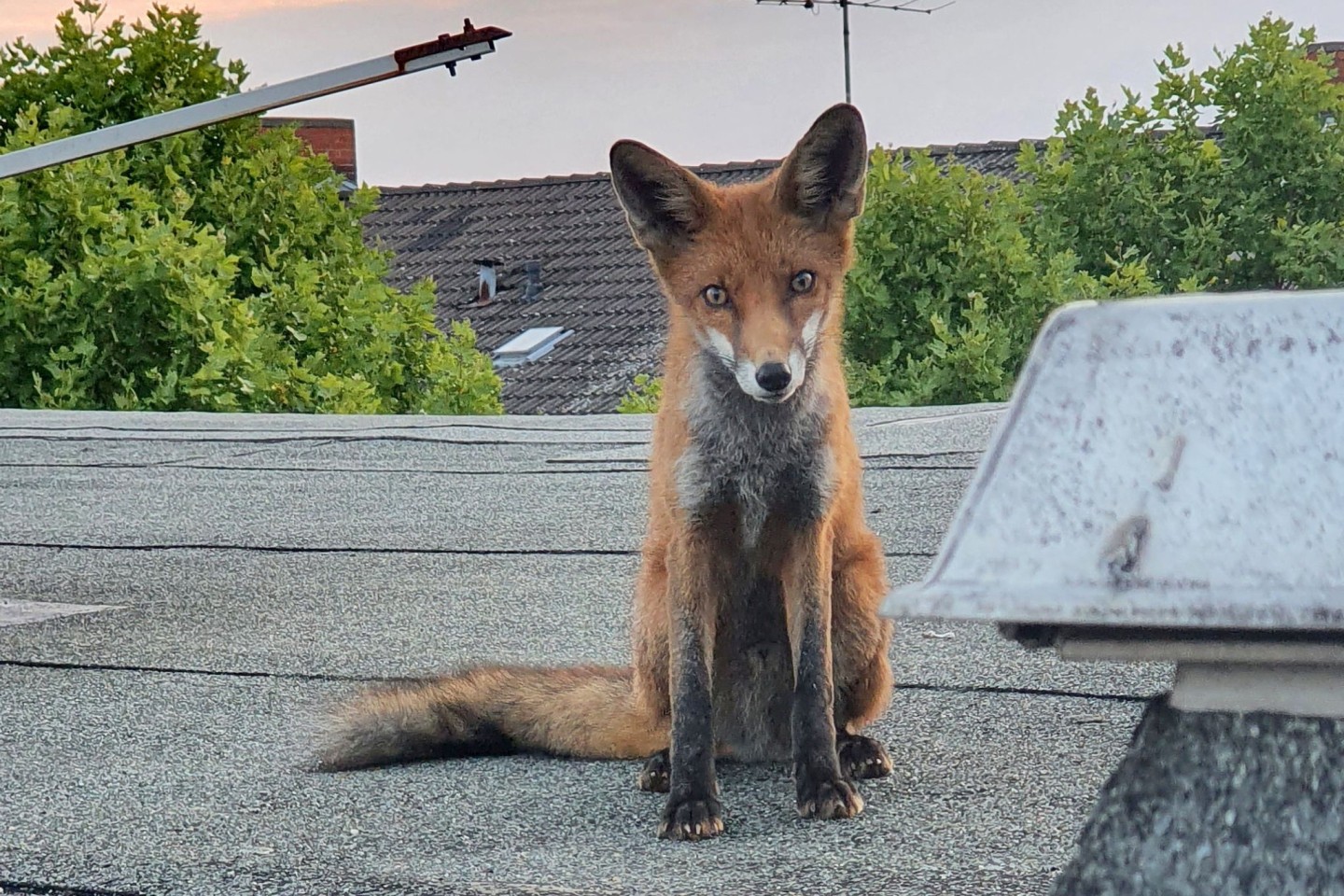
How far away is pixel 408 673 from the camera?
12.2 ft

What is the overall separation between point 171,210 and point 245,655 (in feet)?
28.1

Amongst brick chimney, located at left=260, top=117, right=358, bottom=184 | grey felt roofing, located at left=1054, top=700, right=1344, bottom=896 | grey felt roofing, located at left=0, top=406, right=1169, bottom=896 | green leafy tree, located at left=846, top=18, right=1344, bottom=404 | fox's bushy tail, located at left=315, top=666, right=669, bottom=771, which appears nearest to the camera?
grey felt roofing, located at left=1054, top=700, right=1344, bottom=896

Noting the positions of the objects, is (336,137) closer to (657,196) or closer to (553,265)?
(553,265)

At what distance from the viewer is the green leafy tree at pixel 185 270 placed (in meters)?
10.6

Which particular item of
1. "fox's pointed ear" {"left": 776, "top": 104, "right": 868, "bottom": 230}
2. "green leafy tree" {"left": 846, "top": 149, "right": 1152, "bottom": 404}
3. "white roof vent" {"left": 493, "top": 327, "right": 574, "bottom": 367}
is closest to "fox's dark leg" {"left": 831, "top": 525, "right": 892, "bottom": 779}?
"fox's pointed ear" {"left": 776, "top": 104, "right": 868, "bottom": 230}

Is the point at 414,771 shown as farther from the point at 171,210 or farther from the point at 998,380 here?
the point at 171,210

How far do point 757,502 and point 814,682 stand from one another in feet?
0.98

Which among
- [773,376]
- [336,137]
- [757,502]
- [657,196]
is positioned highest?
[336,137]

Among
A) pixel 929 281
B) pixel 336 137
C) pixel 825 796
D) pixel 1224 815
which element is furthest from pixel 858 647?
pixel 336 137

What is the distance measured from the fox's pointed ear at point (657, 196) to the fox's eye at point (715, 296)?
0.11 meters

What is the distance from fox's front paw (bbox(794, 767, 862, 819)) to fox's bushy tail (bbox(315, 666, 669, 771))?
15.8 inches

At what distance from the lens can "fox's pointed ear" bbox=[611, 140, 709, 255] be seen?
255 centimetres

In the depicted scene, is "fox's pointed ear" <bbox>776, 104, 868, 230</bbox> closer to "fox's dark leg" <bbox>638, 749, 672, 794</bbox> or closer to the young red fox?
the young red fox

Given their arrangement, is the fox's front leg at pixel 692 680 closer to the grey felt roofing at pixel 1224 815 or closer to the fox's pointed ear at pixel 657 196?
the fox's pointed ear at pixel 657 196
